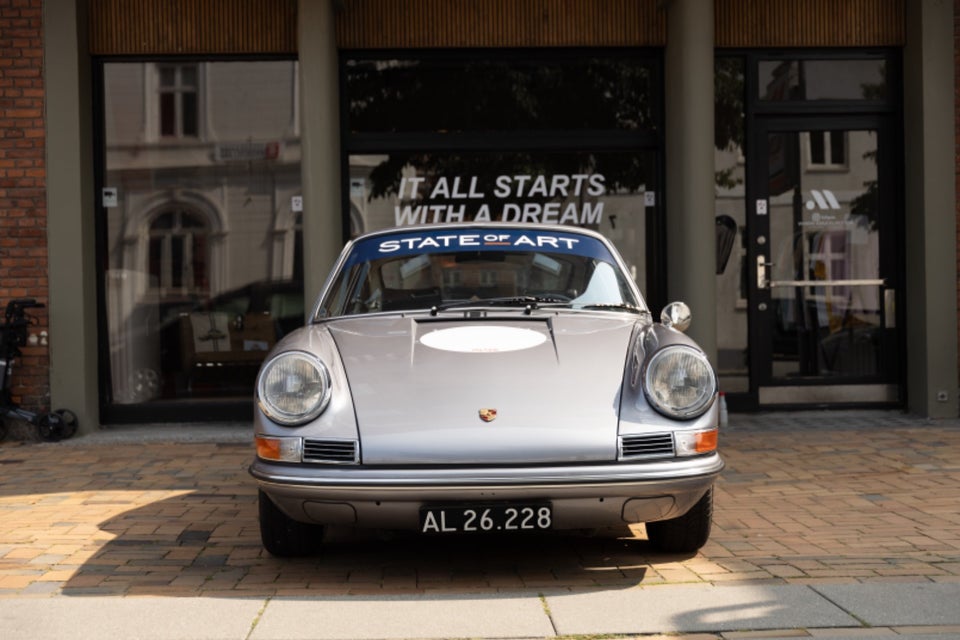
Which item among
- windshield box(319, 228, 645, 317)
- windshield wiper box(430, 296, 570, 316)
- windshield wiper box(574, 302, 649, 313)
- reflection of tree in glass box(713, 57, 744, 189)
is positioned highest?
reflection of tree in glass box(713, 57, 744, 189)

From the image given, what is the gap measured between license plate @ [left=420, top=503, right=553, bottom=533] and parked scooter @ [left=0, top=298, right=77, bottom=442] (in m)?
5.33

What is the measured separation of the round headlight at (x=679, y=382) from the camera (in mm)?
4395

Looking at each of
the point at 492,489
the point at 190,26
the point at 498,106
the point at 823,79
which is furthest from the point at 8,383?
the point at 823,79

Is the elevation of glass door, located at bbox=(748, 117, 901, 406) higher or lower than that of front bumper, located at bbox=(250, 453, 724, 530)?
higher

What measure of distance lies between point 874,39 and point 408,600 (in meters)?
7.29

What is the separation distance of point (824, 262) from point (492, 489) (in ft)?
20.6

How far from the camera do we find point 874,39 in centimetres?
949

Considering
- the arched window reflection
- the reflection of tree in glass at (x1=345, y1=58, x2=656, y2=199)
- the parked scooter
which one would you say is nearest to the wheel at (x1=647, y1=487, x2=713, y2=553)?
the reflection of tree in glass at (x1=345, y1=58, x2=656, y2=199)

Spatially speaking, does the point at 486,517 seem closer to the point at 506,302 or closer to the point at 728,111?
the point at 506,302

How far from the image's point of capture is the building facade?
9242 millimetres

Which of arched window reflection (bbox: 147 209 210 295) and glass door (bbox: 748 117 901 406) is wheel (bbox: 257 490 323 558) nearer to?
arched window reflection (bbox: 147 209 210 295)

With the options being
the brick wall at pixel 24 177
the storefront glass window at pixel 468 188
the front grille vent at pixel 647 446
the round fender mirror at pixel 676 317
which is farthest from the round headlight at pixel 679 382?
the brick wall at pixel 24 177

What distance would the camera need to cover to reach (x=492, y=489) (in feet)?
13.5

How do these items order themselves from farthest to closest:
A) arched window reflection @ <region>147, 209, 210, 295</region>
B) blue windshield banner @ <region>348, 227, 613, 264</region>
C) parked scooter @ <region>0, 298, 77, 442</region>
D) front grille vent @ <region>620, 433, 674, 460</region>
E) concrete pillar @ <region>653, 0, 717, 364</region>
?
arched window reflection @ <region>147, 209, 210, 295</region>
concrete pillar @ <region>653, 0, 717, 364</region>
parked scooter @ <region>0, 298, 77, 442</region>
blue windshield banner @ <region>348, 227, 613, 264</region>
front grille vent @ <region>620, 433, 674, 460</region>
